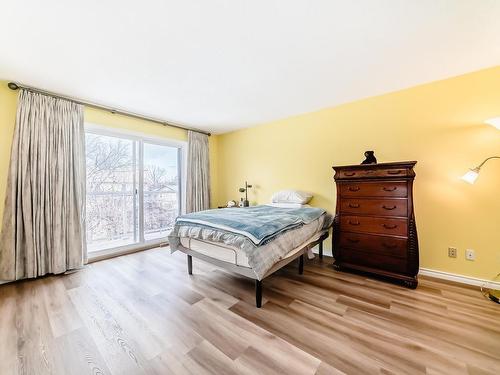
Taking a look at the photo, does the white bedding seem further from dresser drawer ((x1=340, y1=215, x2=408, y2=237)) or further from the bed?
dresser drawer ((x1=340, y1=215, x2=408, y2=237))

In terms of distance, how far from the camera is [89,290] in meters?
2.20

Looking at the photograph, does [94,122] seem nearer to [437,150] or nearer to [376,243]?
[376,243]

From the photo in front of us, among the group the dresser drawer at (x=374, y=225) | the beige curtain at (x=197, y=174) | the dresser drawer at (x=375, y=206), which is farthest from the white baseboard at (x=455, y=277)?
the beige curtain at (x=197, y=174)

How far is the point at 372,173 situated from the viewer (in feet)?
7.85

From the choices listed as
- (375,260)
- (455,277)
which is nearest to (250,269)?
(375,260)

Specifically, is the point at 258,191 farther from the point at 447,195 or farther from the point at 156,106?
the point at 447,195

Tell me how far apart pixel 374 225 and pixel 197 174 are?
324cm

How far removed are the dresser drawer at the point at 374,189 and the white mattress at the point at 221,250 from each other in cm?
78

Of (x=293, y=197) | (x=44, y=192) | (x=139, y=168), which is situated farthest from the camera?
(x=139, y=168)

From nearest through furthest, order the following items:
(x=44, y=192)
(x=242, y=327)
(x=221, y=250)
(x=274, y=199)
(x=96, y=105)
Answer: (x=242, y=327)
(x=221, y=250)
(x=44, y=192)
(x=96, y=105)
(x=274, y=199)

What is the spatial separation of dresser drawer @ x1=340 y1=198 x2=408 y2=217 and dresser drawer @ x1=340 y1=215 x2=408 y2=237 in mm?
68

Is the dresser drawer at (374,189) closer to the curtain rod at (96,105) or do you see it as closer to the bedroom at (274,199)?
the bedroom at (274,199)

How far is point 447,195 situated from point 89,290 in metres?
4.10

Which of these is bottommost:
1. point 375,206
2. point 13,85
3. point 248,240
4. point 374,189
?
point 248,240
